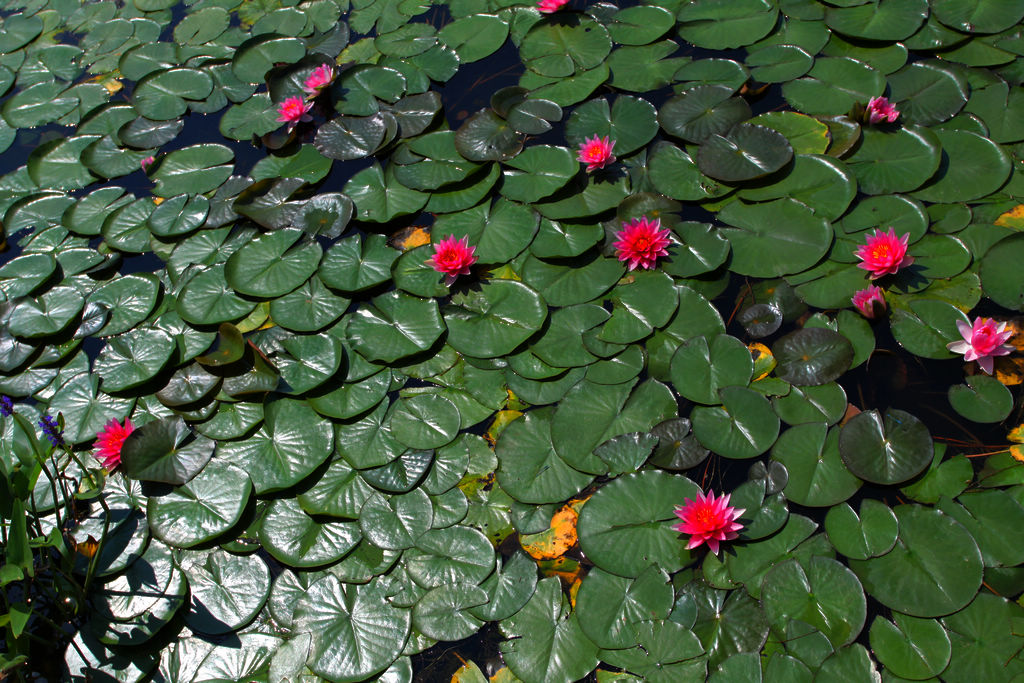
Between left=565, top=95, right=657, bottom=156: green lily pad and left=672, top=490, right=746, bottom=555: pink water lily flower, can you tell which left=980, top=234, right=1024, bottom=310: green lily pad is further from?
→ left=565, top=95, right=657, bottom=156: green lily pad

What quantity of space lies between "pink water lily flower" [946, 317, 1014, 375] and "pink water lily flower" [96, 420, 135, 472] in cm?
404

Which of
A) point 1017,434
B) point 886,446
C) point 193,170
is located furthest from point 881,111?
point 193,170

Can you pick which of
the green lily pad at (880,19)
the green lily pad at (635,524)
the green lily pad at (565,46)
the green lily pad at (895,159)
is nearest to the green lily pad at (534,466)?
the green lily pad at (635,524)

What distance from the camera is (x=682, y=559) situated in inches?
106

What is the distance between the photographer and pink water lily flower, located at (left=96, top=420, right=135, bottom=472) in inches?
128

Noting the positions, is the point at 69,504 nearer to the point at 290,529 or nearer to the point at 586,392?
the point at 290,529

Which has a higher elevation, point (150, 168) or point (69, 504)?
point (150, 168)

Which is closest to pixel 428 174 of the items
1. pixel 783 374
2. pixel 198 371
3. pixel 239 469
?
pixel 198 371

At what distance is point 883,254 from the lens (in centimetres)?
317

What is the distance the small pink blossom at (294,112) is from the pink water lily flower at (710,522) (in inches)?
144

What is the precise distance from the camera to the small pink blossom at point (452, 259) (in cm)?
351

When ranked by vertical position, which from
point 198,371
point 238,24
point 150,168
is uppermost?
point 238,24

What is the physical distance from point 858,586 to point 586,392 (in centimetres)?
137

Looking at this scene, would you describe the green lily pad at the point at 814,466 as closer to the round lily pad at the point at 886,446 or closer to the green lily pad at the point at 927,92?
the round lily pad at the point at 886,446
